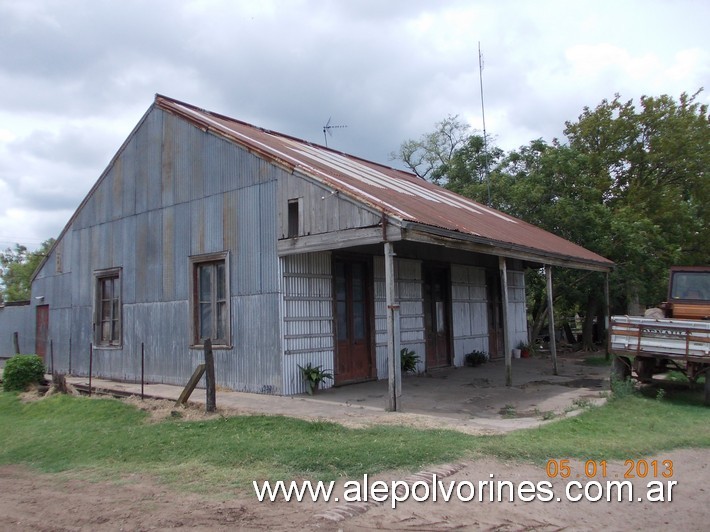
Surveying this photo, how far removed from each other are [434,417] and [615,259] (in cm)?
1492

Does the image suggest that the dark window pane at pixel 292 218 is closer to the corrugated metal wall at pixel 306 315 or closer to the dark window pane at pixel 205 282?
the corrugated metal wall at pixel 306 315

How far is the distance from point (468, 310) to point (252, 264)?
7.53 metres

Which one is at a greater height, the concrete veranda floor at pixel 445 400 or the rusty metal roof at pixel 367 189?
the rusty metal roof at pixel 367 189

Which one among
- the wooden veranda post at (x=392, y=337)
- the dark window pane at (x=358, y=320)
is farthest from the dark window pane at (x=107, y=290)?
the wooden veranda post at (x=392, y=337)

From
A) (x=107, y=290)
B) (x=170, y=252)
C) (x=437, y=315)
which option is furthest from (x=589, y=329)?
(x=107, y=290)

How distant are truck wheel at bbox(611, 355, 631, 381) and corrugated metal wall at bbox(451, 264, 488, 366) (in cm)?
548

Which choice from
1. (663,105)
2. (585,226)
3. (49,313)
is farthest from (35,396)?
(663,105)

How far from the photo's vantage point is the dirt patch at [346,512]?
463cm

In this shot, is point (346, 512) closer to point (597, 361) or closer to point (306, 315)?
point (306, 315)

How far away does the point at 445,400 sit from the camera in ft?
33.9

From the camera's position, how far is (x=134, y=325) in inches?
555

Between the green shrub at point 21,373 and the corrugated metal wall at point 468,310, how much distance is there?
33.9ft

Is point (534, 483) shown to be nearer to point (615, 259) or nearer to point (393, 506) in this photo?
point (393, 506)

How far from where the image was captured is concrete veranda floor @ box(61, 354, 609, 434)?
27.8ft
